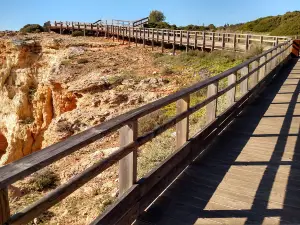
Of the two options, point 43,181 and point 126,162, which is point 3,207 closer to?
point 126,162

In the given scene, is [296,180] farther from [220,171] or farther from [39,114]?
[39,114]

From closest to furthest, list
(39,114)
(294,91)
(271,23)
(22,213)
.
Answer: (22,213)
(294,91)
(39,114)
(271,23)

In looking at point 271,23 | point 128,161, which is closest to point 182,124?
point 128,161

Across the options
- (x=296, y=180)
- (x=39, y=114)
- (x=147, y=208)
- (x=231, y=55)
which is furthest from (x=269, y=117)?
(x=39, y=114)

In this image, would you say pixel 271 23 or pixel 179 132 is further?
pixel 271 23

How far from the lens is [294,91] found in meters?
11.5

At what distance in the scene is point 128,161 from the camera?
3.60m

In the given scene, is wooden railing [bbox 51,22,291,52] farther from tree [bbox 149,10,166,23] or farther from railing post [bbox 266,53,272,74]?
tree [bbox 149,10,166,23]

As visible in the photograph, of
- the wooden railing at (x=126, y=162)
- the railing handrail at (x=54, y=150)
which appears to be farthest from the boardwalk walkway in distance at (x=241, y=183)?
the railing handrail at (x=54, y=150)

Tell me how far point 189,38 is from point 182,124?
26692 mm

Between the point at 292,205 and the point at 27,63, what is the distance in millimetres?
31360

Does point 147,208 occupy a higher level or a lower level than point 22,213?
lower

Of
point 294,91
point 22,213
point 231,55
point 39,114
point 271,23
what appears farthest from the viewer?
point 271,23

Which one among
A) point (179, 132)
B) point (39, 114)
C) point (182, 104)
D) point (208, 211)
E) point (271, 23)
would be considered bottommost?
point (39, 114)
